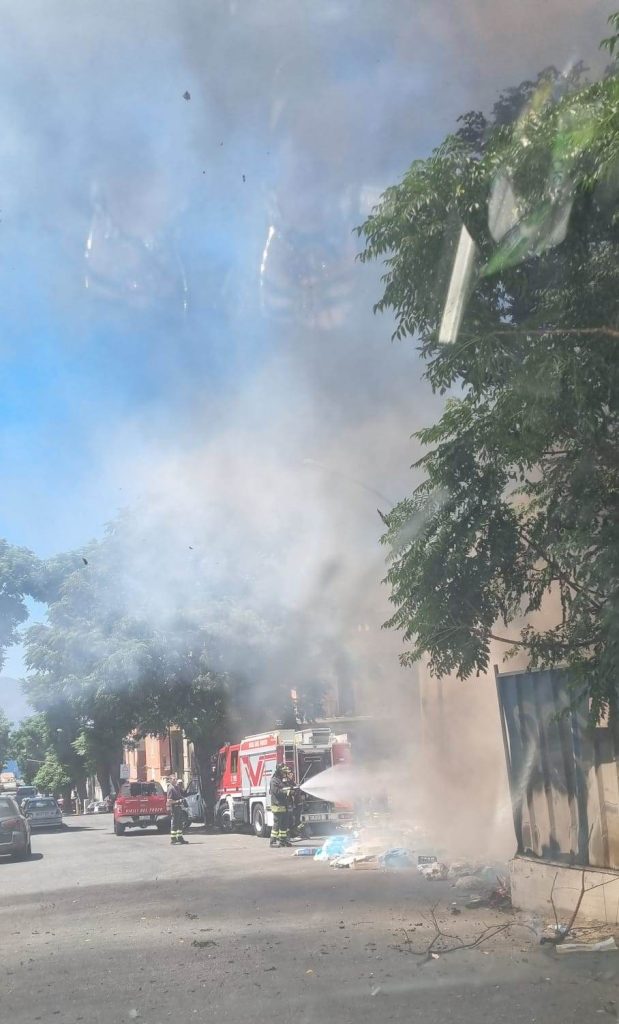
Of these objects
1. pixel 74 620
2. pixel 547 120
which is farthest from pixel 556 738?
pixel 74 620

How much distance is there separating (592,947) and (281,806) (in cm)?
1116

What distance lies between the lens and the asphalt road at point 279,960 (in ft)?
17.1

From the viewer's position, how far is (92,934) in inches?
312

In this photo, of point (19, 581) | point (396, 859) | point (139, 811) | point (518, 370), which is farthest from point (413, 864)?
point (19, 581)

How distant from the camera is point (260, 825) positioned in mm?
20219

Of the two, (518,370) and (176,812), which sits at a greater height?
(518,370)

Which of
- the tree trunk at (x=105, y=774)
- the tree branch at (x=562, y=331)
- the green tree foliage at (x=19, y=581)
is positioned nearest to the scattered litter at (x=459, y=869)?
the tree branch at (x=562, y=331)

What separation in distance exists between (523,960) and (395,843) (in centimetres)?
781

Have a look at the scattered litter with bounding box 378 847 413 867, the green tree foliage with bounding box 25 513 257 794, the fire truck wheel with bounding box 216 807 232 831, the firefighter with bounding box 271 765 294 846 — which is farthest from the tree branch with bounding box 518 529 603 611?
the fire truck wheel with bounding box 216 807 232 831

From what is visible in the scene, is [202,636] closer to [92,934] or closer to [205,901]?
[205,901]

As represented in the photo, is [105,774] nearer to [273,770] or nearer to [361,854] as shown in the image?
[273,770]

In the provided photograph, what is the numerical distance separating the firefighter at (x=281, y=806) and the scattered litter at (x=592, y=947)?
10.9 meters

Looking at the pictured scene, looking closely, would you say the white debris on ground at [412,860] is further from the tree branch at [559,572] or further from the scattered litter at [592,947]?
the tree branch at [559,572]

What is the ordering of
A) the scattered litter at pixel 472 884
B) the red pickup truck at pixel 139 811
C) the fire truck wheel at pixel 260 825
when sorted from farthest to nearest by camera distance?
the red pickup truck at pixel 139 811 < the fire truck wheel at pixel 260 825 < the scattered litter at pixel 472 884
